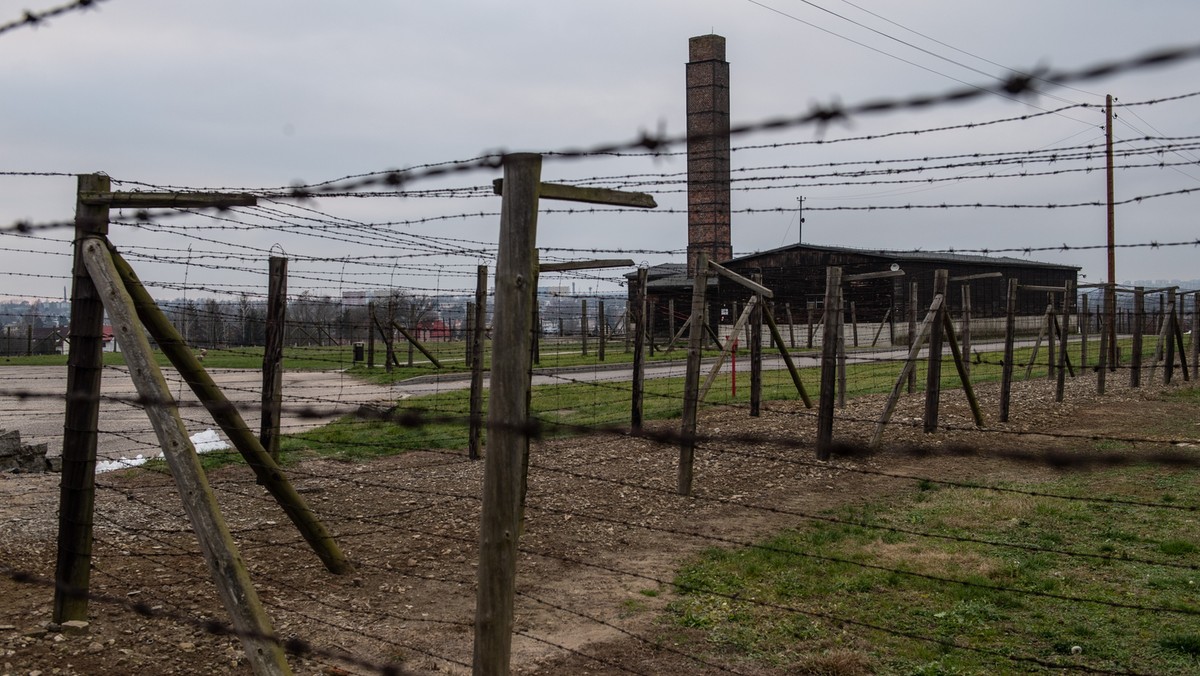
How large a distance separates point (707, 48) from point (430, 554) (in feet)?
132

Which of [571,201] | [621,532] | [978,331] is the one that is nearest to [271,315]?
[621,532]

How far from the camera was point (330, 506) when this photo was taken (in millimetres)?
8047

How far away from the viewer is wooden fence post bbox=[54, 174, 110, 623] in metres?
5.07

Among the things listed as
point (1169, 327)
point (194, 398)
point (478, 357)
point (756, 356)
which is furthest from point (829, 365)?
point (194, 398)

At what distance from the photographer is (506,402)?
10.6 feet

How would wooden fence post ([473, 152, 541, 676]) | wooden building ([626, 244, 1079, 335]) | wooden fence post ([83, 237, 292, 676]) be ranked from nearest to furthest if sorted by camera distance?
wooden fence post ([473, 152, 541, 676]) → wooden fence post ([83, 237, 292, 676]) → wooden building ([626, 244, 1079, 335])

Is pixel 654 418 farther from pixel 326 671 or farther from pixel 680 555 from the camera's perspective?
pixel 326 671

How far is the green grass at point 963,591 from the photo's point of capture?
15.4 ft

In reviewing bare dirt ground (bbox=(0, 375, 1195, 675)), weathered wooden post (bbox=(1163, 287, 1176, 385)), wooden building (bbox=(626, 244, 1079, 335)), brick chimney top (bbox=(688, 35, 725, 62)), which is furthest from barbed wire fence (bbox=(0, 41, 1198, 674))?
brick chimney top (bbox=(688, 35, 725, 62))

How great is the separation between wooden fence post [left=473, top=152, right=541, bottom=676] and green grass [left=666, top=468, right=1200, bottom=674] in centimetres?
117

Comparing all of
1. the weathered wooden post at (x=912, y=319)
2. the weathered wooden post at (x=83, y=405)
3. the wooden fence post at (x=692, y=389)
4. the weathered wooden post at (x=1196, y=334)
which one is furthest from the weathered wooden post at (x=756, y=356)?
the weathered wooden post at (x=1196, y=334)

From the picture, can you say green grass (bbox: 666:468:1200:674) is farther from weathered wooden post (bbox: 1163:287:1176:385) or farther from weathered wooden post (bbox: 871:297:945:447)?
weathered wooden post (bbox: 1163:287:1176:385)

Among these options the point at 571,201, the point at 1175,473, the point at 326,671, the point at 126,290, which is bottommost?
the point at 326,671

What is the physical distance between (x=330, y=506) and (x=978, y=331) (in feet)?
123
